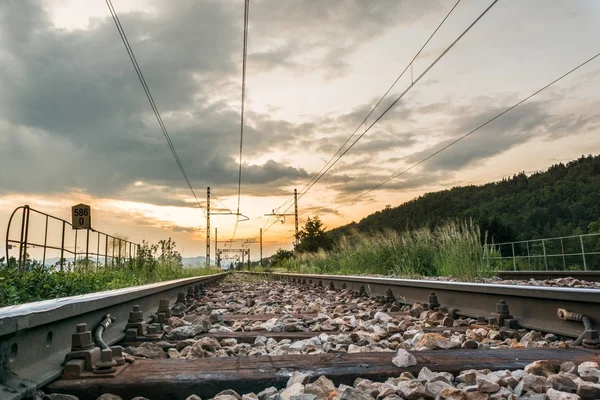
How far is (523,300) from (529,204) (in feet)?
127

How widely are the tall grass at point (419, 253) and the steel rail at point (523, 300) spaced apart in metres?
3.63

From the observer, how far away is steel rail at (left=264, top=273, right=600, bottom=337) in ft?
10.6

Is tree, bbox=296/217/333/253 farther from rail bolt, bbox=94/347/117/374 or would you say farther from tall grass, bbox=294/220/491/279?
rail bolt, bbox=94/347/117/374

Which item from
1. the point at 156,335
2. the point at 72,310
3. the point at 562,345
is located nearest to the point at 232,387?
the point at 72,310

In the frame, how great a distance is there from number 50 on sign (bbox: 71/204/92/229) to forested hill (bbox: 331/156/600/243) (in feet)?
61.3

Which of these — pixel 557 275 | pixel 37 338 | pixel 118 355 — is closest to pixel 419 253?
pixel 557 275

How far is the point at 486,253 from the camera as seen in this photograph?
9.54m

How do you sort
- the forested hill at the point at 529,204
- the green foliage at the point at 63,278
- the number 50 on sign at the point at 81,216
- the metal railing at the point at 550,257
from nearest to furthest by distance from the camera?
the green foliage at the point at 63,278, the number 50 on sign at the point at 81,216, the metal railing at the point at 550,257, the forested hill at the point at 529,204

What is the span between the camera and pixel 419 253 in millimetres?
12180

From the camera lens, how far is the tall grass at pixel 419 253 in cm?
942

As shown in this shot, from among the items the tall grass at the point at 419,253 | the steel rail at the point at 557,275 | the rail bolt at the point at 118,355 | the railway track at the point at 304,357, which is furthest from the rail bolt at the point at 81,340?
the steel rail at the point at 557,275

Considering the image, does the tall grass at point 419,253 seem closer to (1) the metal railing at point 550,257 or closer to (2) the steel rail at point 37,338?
(1) the metal railing at point 550,257

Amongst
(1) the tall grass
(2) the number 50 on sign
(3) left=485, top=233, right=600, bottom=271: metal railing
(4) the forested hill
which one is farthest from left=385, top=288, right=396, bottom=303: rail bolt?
(4) the forested hill

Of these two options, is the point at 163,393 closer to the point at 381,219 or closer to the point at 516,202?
the point at 516,202
